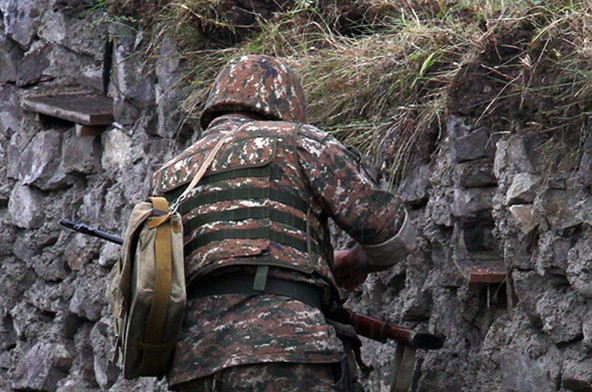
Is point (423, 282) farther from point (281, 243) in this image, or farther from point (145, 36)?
point (145, 36)

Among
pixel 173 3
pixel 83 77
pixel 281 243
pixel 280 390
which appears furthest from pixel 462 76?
pixel 83 77

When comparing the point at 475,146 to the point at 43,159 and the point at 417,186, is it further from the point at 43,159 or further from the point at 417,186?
the point at 43,159

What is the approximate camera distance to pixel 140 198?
784cm

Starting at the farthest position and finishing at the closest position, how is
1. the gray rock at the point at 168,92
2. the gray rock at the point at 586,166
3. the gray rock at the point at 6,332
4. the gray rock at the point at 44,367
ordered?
the gray rock at the point at 6,332 < the gray rock at the point at 44,367 < the gray rock at the point at 168,92 < the gray rock at the point at 586,166

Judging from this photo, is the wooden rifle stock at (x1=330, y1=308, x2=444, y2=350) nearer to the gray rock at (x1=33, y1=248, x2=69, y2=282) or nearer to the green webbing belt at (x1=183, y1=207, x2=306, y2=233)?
the green webbing belt at (x1=183, y1=207, x2=306, y2=233)

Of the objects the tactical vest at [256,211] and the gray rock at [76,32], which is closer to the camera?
the tactical vest at [256,211]

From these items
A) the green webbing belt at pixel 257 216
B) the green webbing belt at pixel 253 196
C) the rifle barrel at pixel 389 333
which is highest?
the green webbing belt at pixel 253 196

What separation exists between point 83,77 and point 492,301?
13.6ft

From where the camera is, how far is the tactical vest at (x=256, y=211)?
4.87 metres

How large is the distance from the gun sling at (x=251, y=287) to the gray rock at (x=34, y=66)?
4461 millimetres

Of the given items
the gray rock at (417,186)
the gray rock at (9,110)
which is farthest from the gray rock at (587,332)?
the gray rock at (9,110)

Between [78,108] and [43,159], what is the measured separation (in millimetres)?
448

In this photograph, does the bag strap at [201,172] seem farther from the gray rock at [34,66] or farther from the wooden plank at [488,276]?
the gray rock at [34,66]

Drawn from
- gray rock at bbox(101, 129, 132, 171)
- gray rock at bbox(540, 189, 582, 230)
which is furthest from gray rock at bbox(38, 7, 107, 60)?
gray rock at bbox(540, 189, 582, 230)
